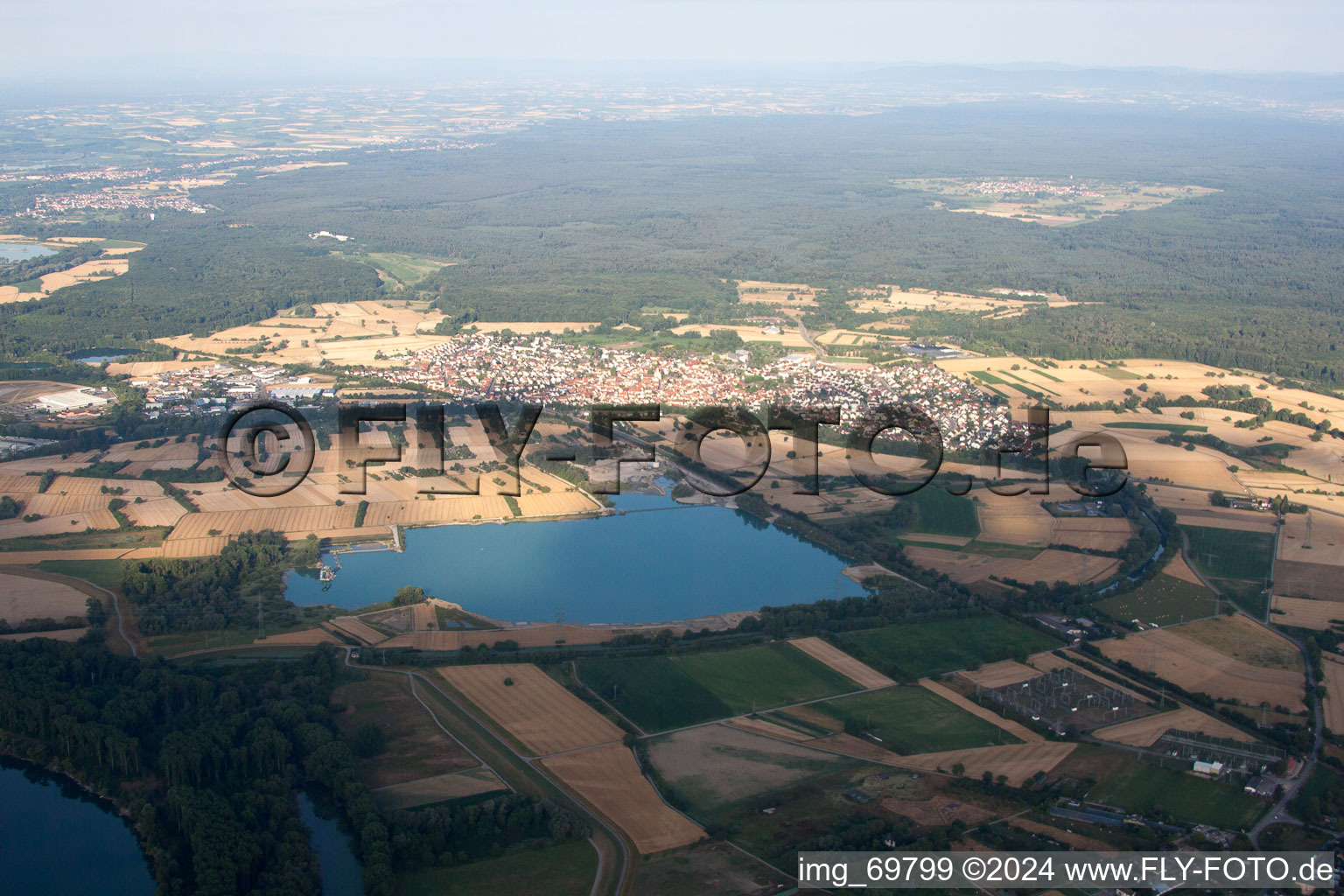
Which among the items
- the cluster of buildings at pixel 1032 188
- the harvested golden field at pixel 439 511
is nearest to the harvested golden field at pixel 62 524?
the harvested golden field at pixel 439 511

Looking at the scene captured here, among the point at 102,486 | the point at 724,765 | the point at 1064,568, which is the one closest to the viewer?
the point at 724,765

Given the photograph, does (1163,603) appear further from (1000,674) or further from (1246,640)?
(1000,674)

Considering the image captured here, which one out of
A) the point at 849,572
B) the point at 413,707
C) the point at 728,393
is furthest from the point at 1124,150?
the point at 413,707

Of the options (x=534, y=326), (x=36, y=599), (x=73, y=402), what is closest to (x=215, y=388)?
(x=73, y=402)

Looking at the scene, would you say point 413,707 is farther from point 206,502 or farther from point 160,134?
point 160,134

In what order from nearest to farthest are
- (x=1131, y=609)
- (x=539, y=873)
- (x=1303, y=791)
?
(x=539, y=873) < (x=1303, y=791) < (x=1131, y=609)

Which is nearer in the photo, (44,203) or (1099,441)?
(1099,441)
